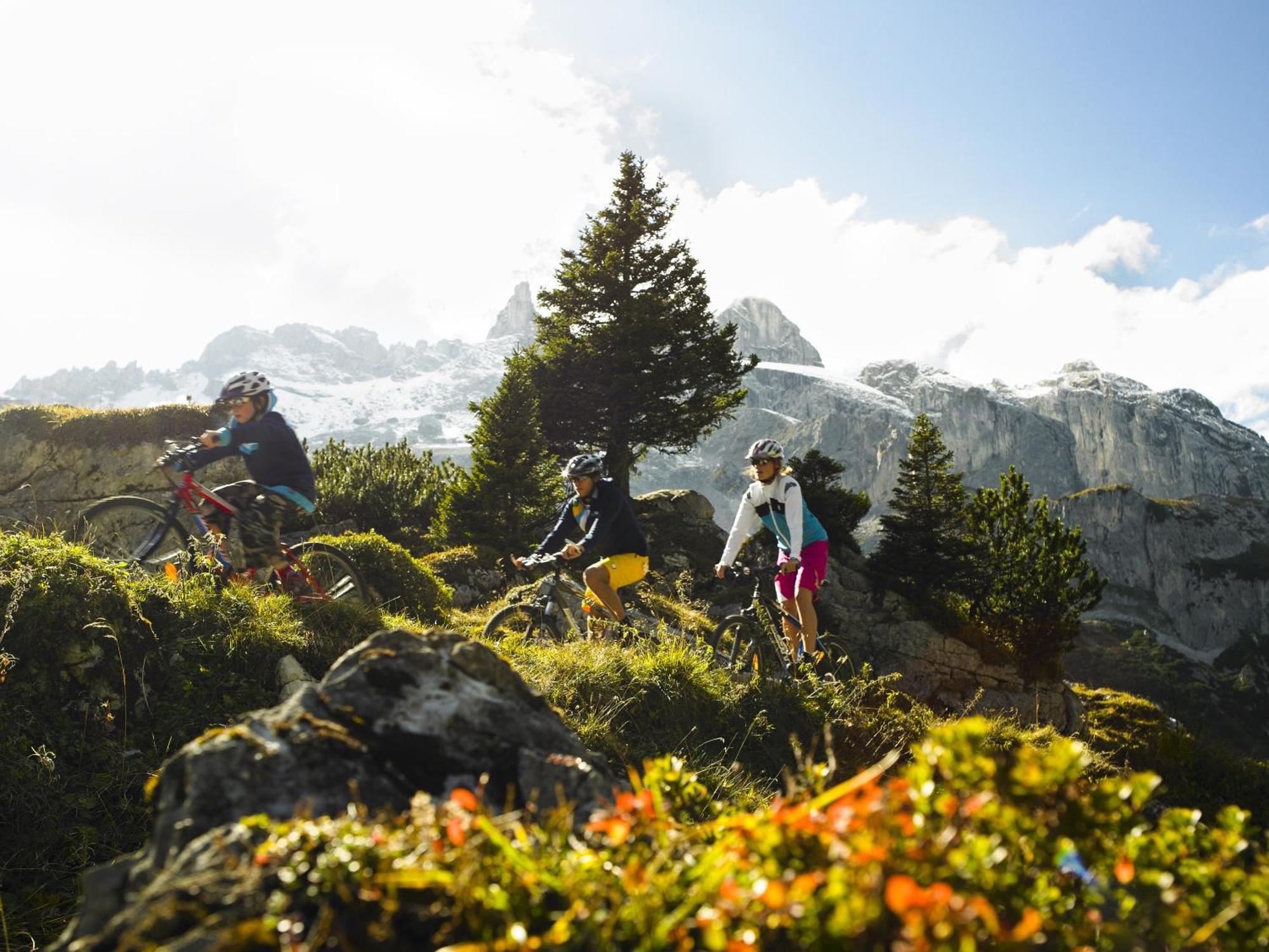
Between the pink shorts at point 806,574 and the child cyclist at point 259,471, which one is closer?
the child cyclist at point 259,471

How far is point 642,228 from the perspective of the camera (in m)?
24.6

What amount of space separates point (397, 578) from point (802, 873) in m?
9.39

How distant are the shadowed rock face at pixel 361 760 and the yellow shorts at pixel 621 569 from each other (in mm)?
5526

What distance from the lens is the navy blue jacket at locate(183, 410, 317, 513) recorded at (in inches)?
294

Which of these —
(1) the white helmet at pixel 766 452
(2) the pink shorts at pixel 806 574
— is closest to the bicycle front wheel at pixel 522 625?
(2) the pink shorts at pixel 806 574

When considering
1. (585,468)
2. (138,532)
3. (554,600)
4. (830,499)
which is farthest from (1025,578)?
(138,532)

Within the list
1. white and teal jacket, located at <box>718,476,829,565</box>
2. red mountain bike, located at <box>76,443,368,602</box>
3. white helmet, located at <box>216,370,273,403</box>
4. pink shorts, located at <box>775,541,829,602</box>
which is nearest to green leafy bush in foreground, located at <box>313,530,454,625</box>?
red mountain bike, located at <box>76,443,368,602</box>

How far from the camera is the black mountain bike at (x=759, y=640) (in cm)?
782

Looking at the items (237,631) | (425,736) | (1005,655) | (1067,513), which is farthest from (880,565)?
(1067,513)

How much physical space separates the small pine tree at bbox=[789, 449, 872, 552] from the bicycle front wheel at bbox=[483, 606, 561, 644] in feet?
51.5

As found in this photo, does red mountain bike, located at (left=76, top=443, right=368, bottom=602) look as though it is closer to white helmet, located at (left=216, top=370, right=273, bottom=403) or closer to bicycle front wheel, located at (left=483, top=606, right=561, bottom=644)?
white helmet, located at (left=216, top=370, right=273, bottom=403)

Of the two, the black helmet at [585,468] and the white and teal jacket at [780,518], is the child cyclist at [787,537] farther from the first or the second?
the black helmet at [585,468]

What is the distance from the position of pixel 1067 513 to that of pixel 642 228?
6923 inches

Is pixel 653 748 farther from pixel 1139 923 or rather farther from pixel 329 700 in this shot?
pixel 1139 923
